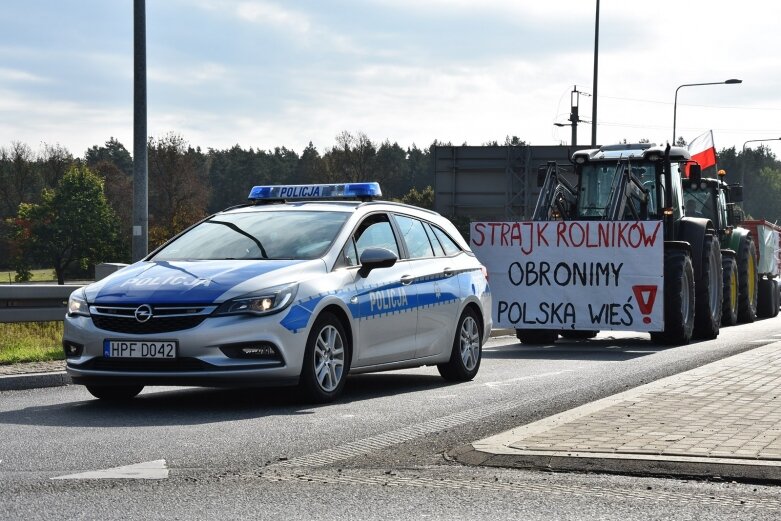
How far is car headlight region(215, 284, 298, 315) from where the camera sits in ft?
31.2

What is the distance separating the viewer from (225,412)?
383 inches

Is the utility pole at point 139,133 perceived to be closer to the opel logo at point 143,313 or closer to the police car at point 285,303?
the police car at point 285,303

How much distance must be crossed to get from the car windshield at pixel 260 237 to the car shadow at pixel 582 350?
19.2 ft

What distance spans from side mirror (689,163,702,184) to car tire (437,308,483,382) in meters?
10.5

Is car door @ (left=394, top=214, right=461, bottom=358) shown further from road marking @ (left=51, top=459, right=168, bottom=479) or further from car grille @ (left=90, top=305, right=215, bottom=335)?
road marking @ (left=51, top=459, right=168, bottom=479)

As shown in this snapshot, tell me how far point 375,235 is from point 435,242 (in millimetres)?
1230

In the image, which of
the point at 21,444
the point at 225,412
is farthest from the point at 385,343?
the point at 21,444

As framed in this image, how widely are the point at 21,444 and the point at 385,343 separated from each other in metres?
3.87

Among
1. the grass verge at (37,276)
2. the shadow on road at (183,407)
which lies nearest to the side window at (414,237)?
the shadow on road at (183,407)

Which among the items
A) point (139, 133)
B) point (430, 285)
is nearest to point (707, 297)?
point (139, 133)

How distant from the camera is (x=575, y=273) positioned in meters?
18.8

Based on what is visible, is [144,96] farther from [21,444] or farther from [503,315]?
[21,444]

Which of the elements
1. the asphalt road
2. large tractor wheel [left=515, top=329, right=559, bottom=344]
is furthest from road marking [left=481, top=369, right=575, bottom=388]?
large tractor wheel [left=515, top=329, right=559, bottom=344]

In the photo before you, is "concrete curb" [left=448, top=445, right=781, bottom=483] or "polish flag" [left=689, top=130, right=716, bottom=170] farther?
"polish flag" [left=689, top=130, right=716, bottom=170]
